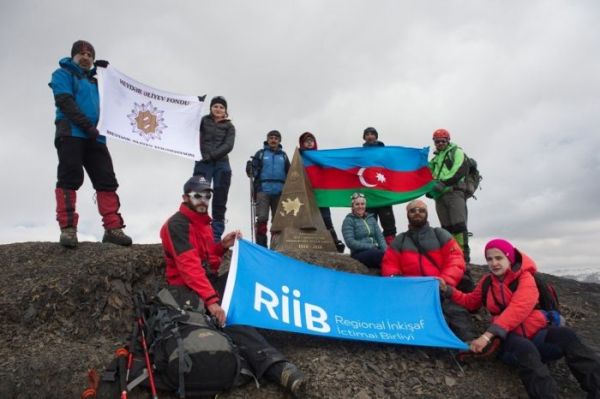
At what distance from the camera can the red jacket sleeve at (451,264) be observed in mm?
5879

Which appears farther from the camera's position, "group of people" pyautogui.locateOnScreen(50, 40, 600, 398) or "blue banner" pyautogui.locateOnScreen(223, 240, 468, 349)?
"blue banner" pyautogui.locateOnScreen(223, 240, 468, 349)

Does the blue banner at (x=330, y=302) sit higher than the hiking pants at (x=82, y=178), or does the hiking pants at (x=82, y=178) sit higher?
the hiking pants at (x=82, y=178)

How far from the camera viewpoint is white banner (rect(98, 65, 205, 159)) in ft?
21.7

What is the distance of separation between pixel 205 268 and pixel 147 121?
3.23 m

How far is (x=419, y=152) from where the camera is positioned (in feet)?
31.8

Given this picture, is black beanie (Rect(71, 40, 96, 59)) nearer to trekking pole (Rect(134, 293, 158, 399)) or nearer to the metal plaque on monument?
trekking pole (Rect(134, 293, 158, 399))

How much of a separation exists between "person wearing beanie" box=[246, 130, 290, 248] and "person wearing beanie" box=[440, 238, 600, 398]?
4742mm

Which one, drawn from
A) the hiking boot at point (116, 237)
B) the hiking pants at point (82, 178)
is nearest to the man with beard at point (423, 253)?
the hiking boot at point (116, 237)

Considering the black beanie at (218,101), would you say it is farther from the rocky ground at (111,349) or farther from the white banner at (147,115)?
the rocky ground at (111,349)

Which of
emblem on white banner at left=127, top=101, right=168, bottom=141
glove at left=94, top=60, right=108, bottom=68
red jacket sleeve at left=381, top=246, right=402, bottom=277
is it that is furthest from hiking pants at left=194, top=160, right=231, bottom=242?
red jacket sleeve at left=381, top=246, right=402, bottom=277

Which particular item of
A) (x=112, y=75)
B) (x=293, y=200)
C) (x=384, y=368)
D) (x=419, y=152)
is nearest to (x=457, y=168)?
(x=419, y=152)

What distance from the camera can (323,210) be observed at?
9.57m

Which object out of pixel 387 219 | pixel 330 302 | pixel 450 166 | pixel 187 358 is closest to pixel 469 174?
pixel 450 166

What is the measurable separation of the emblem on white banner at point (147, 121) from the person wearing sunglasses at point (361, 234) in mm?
3544
